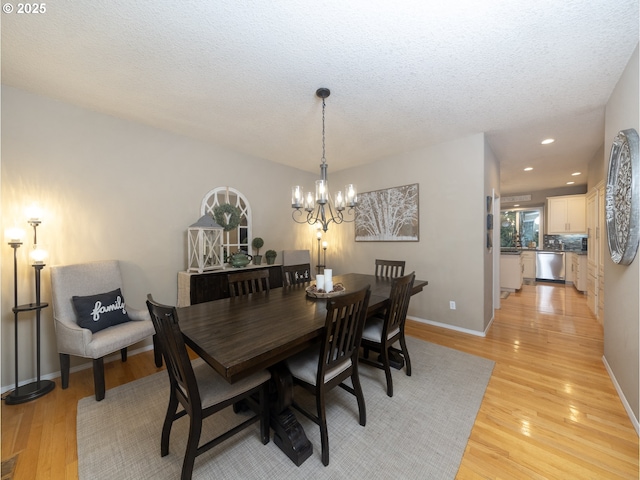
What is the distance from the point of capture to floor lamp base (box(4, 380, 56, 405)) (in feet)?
6.30

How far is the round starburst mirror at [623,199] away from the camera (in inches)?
62.2

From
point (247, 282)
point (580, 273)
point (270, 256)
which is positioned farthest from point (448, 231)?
point (580, 273)

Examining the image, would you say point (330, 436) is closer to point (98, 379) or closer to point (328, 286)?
point (328, 286)

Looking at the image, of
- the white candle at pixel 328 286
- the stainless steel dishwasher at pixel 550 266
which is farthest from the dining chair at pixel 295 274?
the stainless steel dishwasher at pixel 550 266

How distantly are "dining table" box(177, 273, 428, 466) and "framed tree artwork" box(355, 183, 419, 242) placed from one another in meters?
2.06

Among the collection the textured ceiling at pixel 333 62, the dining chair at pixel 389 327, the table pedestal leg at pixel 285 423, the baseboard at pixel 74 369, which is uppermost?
the textured ceiling at pixel 333 62

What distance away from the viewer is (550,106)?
2.43m

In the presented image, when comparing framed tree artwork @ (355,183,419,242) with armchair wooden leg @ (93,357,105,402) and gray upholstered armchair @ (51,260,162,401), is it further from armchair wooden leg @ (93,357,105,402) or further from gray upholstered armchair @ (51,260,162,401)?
armchair wooden leg @ (93,357,105,402)

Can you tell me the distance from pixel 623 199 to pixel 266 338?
8.61 ft

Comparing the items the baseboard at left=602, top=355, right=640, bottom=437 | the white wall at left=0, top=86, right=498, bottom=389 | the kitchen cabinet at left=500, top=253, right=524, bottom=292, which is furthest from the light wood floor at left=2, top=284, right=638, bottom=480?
the kitchen cabinet at left=500, top=253, right=524, bottom=292

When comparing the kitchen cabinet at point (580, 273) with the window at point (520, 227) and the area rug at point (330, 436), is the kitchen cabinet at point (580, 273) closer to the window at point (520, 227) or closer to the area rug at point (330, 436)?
the window at point (520, 227)

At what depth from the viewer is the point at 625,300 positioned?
1855 mm

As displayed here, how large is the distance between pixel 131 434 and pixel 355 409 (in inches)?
60.3

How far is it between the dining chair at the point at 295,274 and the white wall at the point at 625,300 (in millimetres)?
2658
